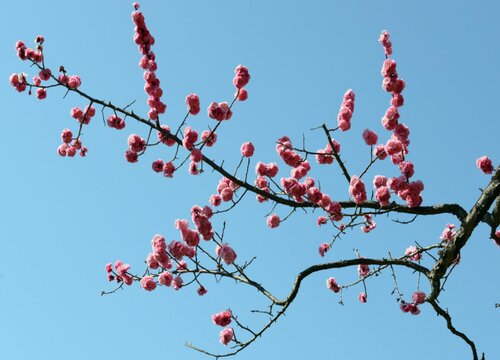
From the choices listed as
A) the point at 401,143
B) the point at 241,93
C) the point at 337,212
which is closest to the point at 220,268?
the point at 337,212

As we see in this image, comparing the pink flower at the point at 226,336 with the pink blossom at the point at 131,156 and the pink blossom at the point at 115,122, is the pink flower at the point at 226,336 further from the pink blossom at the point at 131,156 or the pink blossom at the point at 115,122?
the pink blossom at the point at 115,122

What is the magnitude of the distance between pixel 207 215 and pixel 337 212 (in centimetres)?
133

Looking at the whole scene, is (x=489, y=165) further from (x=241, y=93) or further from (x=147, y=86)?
(x=147, y=86)

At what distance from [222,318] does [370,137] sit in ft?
8.12

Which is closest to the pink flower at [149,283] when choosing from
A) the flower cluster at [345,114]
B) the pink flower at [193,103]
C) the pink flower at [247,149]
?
the pink flower at [247,149]

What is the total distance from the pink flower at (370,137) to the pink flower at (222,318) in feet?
7.66

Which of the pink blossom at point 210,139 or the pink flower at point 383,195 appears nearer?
the pink flower at point 383,195

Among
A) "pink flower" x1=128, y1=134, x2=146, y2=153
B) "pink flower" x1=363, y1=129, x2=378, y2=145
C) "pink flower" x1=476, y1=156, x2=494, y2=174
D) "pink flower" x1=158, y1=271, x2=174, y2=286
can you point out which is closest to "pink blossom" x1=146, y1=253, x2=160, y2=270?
"pink flower" x1=158, y1=271, x2=174, y2=286

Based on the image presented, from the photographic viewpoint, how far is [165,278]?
5844 millimetres

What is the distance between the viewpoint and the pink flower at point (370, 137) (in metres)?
5.61

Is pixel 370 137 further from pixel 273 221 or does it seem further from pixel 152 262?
pixel 152 262

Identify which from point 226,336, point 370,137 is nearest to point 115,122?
point 226,336

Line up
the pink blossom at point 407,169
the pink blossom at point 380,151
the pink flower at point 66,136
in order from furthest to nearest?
the pink flower at point 66,136 < the pink blossom at point 380,151 < the pink blossom at point 407,169

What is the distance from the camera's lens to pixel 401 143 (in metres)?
5.36
